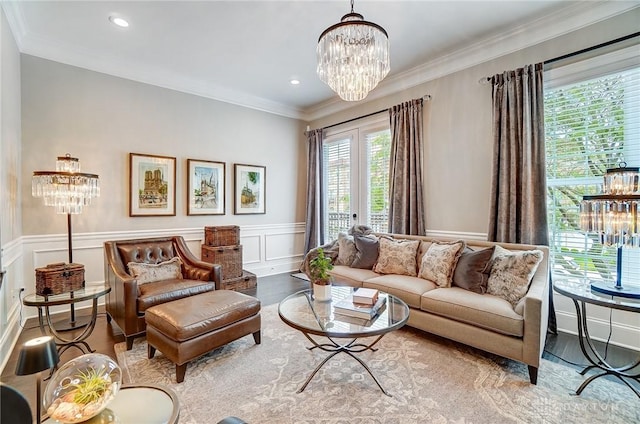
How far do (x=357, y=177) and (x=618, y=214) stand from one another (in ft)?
11.2

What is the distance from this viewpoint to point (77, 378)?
45.8 inches

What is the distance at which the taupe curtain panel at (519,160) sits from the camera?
3113 millimetres

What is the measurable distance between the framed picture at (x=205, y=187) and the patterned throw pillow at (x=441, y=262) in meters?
3.34

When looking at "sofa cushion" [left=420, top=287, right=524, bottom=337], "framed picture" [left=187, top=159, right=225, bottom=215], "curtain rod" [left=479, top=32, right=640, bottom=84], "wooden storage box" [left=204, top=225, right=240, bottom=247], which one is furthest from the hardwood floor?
"curtain rod" [left=479, top=32, right=640, bottom=84]

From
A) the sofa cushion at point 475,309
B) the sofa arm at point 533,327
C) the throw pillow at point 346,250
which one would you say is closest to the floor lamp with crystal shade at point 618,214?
the sofa arm at point 533,327

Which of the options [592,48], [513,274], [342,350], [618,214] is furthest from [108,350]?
[592,48]

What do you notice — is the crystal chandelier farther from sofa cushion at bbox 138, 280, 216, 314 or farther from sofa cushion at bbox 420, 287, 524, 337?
sofa cushion at bbox 138, 280, 216, 314

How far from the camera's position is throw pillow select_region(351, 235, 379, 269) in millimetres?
3824

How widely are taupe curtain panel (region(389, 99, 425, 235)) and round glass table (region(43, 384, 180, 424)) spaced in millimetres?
3465

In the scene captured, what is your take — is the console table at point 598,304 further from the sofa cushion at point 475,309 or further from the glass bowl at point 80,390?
the glass bowl at point 80,390

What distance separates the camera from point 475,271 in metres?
A: 2.91

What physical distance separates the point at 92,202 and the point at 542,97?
536 cm

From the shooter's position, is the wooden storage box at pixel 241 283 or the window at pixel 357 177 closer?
the wooden storage box at pixel 241 283

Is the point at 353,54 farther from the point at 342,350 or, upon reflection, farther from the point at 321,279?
the point at 342,350
